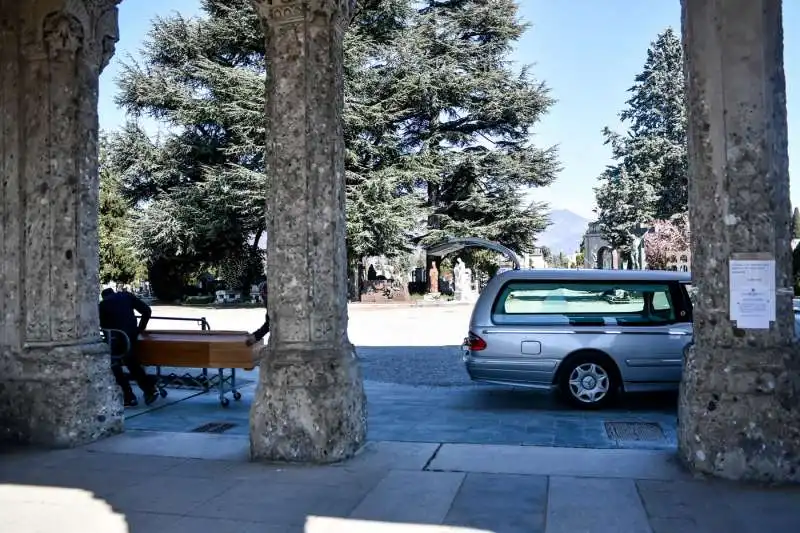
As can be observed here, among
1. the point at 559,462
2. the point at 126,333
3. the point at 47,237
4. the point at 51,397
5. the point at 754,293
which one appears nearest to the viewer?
→ the point at 754,293

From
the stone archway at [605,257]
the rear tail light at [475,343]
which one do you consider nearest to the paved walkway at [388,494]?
the rear tail light at [475,343]

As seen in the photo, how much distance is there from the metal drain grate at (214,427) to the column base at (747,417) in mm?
5040

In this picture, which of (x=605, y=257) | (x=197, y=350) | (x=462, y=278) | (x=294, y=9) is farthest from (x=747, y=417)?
(x=605, y=257)

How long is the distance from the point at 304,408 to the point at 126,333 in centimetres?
443

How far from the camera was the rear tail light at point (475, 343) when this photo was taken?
8773 mm

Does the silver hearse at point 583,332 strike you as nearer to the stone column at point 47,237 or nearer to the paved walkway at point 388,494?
the paved walkway at point 388,494

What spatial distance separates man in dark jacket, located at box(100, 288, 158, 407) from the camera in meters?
8.95

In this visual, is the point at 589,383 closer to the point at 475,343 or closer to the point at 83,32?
the point at 475,343

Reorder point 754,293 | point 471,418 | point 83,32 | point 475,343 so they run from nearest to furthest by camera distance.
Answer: point 754,293, point 83,32, point 471,418, point 475,343

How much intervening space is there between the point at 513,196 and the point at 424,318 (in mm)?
15131

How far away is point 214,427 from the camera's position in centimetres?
772

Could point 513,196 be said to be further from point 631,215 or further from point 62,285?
point 62,285

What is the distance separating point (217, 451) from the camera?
6238 millimetres

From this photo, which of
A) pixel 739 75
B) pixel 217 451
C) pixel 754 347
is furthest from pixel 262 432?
pixel 739 75
